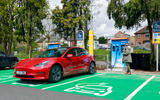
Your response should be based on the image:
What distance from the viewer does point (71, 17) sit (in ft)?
64.4

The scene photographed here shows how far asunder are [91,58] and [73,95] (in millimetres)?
4510

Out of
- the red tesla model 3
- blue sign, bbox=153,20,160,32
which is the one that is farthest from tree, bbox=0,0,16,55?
blue sign, bbox=153,20,160,32

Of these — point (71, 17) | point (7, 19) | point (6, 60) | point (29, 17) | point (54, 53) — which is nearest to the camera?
point (54, 53)

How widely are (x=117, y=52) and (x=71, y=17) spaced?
988cm

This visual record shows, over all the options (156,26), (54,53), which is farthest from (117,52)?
(54,53)

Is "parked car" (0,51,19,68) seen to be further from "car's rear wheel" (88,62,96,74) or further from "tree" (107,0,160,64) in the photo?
"tree" (107,0,160,64)

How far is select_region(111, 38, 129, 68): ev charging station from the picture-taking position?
1118 centimetres

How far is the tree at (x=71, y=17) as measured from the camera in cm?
1944

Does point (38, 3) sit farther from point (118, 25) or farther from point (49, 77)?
point (49, 77)

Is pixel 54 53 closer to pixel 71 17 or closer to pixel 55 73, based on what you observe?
pixel 55 73

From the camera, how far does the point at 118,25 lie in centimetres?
1192

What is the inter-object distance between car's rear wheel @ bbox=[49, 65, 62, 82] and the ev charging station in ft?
18.3

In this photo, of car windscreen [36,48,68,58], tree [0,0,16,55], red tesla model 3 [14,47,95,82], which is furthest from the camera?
tree [0,0,16,55]

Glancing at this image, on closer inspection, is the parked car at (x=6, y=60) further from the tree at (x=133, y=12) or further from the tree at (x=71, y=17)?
the tree at (x=71, y=17)
